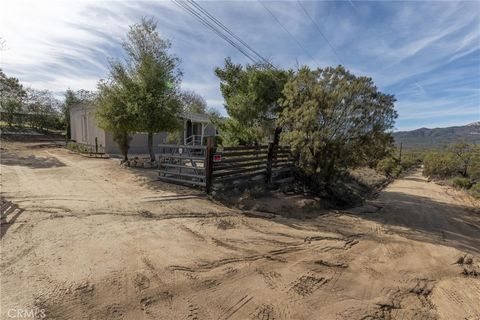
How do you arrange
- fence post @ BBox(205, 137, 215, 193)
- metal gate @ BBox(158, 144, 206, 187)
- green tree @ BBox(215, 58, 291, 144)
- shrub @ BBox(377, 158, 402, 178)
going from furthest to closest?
shrub @ BBox(377, 158, 402, 178), green tree @ BBox(215, 58, 291, 144), metal gate @ BBox(158, 144, 206, 187), fence post @ BBox(205, 137, 215, 193)

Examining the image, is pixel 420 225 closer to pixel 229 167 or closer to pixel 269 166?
pixel 269 166

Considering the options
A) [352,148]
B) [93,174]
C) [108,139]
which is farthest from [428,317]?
[108,139]

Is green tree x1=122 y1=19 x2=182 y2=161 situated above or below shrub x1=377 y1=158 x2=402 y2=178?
above

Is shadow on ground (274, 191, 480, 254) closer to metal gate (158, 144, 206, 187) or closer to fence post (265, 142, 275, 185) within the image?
fence post (265, 142, 275, 185)

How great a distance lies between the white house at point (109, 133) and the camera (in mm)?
17562

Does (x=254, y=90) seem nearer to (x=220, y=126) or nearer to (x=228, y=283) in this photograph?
(x=220, y=126)

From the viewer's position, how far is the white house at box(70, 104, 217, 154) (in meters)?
17.6

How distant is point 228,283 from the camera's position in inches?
140

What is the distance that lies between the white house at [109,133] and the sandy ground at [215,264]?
34.6 feet

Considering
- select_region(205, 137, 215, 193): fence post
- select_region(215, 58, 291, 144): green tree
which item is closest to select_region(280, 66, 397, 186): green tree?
select_region(215, 58, 291, 144): green tree

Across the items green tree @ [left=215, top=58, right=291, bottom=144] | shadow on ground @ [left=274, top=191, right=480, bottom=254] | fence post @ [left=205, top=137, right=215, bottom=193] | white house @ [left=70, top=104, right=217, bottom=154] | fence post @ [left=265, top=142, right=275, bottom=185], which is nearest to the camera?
shadow on ground @ [left=274, top=191, right=480, bottom=254]

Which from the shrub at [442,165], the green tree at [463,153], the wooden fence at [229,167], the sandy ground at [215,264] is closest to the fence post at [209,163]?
the wooden fence at [229,167]

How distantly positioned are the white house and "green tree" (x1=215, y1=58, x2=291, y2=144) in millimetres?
6200

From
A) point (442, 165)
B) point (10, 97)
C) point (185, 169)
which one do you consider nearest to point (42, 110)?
point (10, 97)
